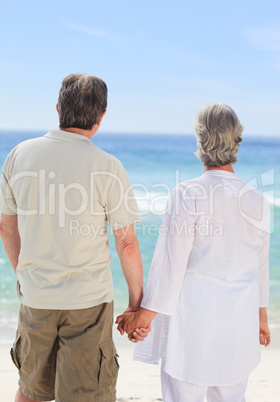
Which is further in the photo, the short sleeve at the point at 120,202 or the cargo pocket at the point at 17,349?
the cargo pocket at the point at 17,349

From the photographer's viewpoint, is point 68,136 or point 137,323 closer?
point 68,136

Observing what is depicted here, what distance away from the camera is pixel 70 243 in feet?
5.65

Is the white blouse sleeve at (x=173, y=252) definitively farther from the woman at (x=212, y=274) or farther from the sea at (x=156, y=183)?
the sea at (x=156, y=183)

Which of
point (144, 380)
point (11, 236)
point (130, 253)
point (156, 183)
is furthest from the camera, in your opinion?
point (156, 183)

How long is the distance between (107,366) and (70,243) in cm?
51

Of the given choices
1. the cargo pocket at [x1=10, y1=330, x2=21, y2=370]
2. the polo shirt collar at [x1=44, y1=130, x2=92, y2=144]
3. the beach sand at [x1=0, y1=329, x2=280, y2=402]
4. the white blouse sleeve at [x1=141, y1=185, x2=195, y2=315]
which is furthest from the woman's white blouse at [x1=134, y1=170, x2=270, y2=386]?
the beach sand at [x1=0, y1=329, x2=280, y2=402]

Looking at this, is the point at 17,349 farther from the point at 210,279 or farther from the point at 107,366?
the point at 210,279

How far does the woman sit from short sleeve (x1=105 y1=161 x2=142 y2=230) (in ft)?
0.63

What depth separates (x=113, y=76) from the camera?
37719mm

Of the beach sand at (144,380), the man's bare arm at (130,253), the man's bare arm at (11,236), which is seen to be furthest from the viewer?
the beach sand at (144,380)

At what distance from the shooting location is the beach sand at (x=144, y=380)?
9.91ft

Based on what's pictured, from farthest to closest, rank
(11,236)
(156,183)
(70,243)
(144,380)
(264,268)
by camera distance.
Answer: (156,183) → (144,380) → (264,268) → (11,236) → (70,243)

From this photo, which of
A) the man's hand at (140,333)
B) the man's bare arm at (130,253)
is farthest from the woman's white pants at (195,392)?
the man's bare arm at (130,253)

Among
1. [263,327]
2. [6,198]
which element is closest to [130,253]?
[6,198]
